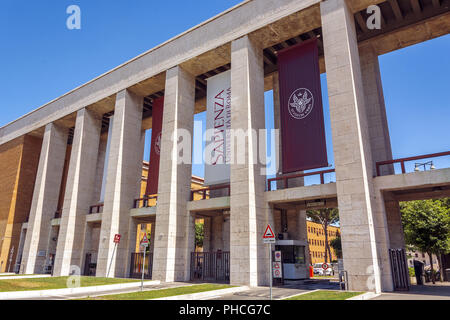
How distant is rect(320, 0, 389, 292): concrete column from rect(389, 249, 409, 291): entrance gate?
811 millimetres

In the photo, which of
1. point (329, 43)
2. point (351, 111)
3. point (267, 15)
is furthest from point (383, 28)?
point (351, 111)

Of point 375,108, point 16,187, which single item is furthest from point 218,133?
point 16,187

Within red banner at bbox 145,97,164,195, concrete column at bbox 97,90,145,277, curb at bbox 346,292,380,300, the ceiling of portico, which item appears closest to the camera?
curb at bbox 346,292,380,300

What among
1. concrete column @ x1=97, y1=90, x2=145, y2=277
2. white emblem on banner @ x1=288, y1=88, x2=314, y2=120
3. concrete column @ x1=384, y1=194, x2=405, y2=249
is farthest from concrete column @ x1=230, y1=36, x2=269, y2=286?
concrete column @ x1=97, y1=90, x2=145, y2=277

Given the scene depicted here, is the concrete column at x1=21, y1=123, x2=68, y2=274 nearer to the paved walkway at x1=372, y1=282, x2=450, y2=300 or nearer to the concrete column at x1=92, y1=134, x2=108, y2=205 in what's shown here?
the concrete column at x1=92, y1=134, x2=108, y2=205

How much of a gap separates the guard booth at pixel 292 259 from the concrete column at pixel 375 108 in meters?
7.17

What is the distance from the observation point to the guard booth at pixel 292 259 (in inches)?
834

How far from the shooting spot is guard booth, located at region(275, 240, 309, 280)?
2117 cm

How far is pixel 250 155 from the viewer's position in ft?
64.8

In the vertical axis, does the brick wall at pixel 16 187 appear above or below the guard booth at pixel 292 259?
above

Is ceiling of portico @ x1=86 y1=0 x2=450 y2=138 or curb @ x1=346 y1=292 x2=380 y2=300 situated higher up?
ceiling of portico @ x1=86 y1=0 x2=450 y2=138

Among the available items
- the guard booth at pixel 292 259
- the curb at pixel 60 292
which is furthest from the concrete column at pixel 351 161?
the curb at pixel 60 292

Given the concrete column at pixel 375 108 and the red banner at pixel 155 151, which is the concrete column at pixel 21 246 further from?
the concrete column at pixel 375 108
